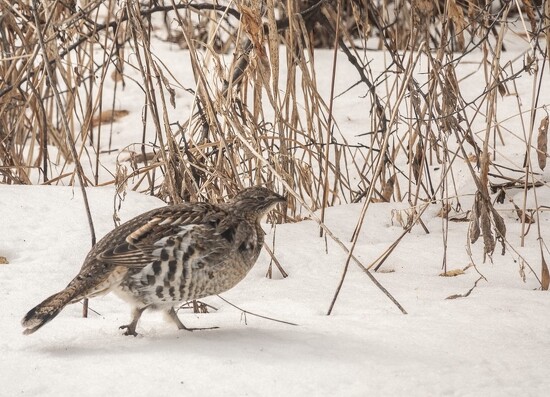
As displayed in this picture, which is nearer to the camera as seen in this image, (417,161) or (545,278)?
(545,278)

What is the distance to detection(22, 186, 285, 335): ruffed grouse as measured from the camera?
137 inches

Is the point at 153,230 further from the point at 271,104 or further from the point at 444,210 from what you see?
the point at 444,210

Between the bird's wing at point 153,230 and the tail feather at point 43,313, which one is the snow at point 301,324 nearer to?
the tail feather at point 43,313

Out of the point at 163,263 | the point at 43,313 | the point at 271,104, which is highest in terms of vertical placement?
the point at 271,104

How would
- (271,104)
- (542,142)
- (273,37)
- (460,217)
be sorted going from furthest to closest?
1. (460,217)
2. (271,104)
3. (542,142)
4. (273,37)

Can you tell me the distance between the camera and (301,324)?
12.4ft

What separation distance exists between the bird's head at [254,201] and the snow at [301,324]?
0.41m

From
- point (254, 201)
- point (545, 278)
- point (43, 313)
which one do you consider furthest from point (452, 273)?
point (43, 313)

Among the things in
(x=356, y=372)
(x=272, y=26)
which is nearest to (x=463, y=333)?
(x=356, y=372)

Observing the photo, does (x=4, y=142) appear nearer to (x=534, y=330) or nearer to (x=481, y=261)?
(x=481, y=261)

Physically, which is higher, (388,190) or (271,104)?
(271,104)

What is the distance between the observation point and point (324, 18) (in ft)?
19.6

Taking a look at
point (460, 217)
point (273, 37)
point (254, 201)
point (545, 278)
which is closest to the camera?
point (254, 201)

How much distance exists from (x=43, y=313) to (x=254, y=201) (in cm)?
103
